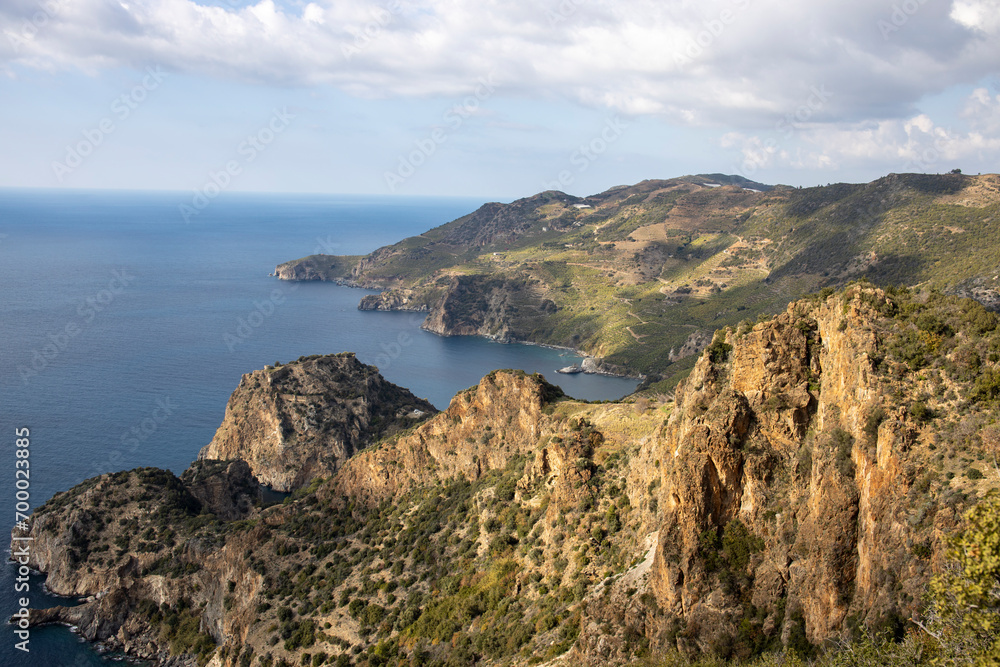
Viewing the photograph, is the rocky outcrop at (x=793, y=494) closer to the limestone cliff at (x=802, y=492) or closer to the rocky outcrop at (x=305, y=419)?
the limestone cliff at (x=802, y=492)

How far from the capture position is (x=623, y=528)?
3894cm

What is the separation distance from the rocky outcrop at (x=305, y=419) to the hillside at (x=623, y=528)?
25.4 metres

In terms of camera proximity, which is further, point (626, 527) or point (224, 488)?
point (224, 488)

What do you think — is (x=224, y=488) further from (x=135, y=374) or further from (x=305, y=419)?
(x=135, y=374)

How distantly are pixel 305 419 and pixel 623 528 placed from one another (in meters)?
65.2

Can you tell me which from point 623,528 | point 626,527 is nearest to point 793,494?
point 626,527

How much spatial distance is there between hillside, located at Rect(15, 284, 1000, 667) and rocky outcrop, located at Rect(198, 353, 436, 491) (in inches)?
1000

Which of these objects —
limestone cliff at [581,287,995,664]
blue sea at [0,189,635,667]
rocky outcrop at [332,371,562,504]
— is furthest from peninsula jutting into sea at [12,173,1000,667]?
blue sea at [0,189,635,667]

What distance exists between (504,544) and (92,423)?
8786cm

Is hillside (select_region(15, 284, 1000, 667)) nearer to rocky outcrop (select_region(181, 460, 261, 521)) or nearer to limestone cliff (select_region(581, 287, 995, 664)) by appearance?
limestone cliff (select_region(581, 287, 995, 664))

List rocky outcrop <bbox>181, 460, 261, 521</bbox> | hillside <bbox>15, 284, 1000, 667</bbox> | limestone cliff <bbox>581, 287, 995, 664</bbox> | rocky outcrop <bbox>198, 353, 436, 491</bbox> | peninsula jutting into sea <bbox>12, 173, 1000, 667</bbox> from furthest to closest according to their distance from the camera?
1. rocky outcrop <bbox>198, 353, 436, 491</bbox>
2. rocky outcrop <bbox>181, 460, 261, 521</bbox>
3. hillside <bbox>15, 284, 1000, 667</bbox>
4. peninsula jutting into sea <bbox>12, 173, 1000, 667</bbox>
5. limestone cliff <bbox>581, 287, 995, 664</bbox>

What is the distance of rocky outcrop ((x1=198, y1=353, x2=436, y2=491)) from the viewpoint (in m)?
93.4

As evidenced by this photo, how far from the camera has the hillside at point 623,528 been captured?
2683 centimetres

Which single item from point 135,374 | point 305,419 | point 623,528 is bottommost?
point 305,419
